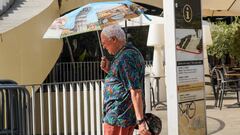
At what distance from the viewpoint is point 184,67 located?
565cm

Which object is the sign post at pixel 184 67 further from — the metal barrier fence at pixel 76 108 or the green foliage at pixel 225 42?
the green foliage at pixel 225 42

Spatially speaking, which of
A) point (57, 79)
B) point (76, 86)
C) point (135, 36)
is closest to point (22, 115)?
point (76, 86)

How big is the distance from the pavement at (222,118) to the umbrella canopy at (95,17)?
86.8 inches

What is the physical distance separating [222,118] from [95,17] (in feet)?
12.5

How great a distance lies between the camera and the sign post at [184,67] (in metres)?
5.53

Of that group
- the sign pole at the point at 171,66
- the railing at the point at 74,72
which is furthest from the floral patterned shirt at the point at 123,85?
the railing at the point at 74,72

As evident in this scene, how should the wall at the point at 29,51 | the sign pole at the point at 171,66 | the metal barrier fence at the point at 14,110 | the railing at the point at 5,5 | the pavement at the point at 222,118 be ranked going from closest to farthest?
the metal barrier fence at the point at 14,110, the sign pole at the point at 171,66, the pavement at the point at 222,118, the wall at the point at 29,51, the railing at the point at 5,5

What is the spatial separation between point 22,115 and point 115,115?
0.97 meters

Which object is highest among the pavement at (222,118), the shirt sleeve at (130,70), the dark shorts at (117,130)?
the shirt sleeve at (130,70)

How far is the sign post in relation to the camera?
5527mm

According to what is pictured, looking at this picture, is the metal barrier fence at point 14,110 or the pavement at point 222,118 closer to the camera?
the metal barrier fence at point 14,110

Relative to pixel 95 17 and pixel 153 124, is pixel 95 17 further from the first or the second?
pixel 153 124

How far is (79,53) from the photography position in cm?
1708

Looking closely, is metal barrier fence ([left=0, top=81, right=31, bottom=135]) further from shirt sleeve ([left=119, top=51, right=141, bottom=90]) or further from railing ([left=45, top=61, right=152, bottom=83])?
railing ([left=45, top=61, right=152, bottom=83])
